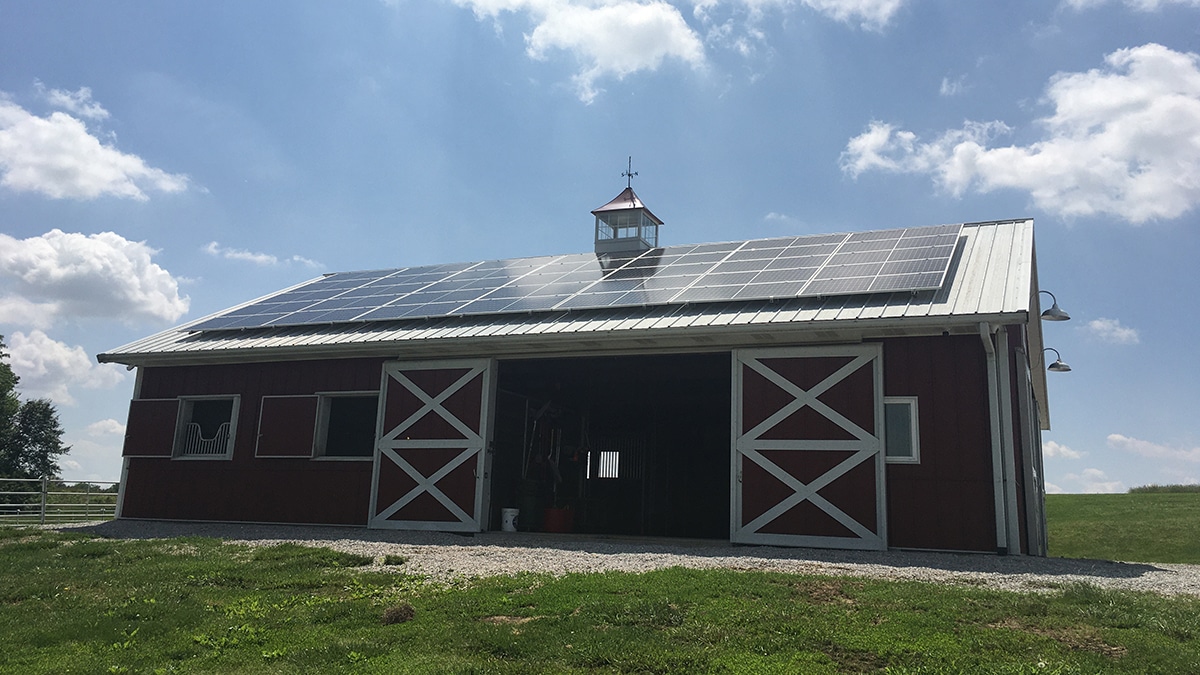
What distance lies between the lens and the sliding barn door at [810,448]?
1210cm

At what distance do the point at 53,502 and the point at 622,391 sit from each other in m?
18.6

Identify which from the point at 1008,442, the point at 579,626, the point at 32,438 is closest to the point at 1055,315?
the point at 1008,442

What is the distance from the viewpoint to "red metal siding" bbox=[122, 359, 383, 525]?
610 inches

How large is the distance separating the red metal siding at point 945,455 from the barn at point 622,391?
3cm

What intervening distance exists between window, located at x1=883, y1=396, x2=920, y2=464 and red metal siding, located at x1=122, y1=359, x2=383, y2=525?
8.31 meters

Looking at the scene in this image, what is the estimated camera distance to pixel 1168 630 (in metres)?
5.95

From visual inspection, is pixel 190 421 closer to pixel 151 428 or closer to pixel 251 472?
pixel 151 428

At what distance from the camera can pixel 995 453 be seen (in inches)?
455

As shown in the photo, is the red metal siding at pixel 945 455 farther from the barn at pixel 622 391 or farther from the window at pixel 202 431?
the window at pixel 202 431

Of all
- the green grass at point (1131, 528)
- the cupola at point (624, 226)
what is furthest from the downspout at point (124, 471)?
Answer: the green grass at point (1131, 528)

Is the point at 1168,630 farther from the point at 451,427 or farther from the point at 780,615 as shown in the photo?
the point at 451,427

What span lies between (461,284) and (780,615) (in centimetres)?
1303

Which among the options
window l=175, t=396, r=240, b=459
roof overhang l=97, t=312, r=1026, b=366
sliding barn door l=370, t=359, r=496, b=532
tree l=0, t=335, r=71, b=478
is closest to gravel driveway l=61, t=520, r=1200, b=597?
sliding barn door l=370, t=359, r=496, b=532

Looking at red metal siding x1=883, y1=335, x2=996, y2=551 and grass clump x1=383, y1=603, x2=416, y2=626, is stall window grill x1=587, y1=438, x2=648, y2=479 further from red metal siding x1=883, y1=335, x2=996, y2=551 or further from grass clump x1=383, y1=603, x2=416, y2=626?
grass clump x1=383, y1=603, x2=416, y2=626
